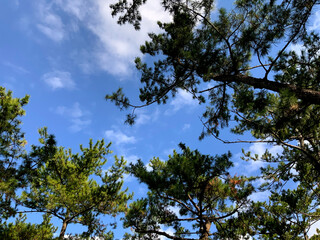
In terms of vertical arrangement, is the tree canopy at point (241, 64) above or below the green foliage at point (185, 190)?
above

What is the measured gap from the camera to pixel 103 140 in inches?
370

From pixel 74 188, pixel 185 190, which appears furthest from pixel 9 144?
pixel 185 190

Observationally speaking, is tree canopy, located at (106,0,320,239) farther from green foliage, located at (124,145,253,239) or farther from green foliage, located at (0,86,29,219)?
green foliage, located at (0,86,29,219)

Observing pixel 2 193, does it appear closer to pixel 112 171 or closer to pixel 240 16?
pixel 112 171

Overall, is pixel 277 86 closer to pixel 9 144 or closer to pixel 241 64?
pixel 241 64

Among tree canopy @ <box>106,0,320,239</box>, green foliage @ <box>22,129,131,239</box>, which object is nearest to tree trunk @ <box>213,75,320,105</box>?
tree canopy @ <box>106,0,320,239</box>

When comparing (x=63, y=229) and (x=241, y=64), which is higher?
(x=241, y=64)

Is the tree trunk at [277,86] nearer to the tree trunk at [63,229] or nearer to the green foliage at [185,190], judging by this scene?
the green foliage at [185,190]

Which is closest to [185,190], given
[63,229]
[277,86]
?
[277,86]

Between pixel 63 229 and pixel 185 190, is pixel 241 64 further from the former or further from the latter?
pixel 63 229

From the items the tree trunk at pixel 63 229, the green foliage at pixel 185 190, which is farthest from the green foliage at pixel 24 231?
the green foliage at pixel 185 190

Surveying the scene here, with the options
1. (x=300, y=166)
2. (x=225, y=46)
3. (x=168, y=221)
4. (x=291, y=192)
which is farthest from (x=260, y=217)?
(x=225, y=46)

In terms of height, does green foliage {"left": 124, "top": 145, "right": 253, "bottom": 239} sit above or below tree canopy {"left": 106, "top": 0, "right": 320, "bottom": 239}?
below

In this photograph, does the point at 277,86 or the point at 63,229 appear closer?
the point at 277,86
